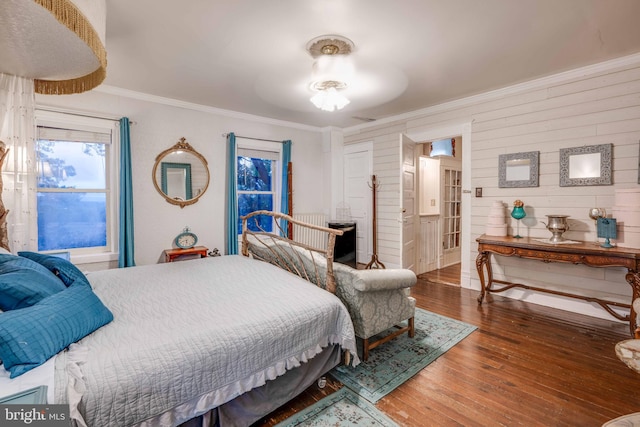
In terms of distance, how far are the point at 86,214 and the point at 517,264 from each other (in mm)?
5402

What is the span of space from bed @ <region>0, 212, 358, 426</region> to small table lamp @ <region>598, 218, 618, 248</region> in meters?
2.76

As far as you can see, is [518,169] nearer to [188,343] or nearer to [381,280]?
[381,280]

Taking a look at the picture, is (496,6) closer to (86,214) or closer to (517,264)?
(517,264)

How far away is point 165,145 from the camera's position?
4.03 m

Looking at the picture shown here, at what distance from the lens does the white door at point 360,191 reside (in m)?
5.33

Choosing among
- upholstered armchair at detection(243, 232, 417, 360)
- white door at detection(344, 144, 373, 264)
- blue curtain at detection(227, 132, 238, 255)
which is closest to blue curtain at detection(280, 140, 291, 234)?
blue curtain at detection(227, 132, 238, 255)

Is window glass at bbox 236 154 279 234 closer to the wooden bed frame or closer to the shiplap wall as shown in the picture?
the wooden bed frame

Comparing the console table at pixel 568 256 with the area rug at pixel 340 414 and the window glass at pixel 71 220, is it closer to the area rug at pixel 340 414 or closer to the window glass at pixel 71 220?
the area rug at pixel 340 414

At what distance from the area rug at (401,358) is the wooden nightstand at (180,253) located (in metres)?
2.61

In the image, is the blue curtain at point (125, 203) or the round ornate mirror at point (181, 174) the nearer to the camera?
the blue curtain at point (125, 203)

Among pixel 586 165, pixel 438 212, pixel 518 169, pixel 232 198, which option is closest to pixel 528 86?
pixel 518 169

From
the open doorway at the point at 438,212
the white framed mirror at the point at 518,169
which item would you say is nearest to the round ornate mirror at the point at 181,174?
the open doorway at the point at 438,212

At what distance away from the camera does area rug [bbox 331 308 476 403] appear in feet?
6.63

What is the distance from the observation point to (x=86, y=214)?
3645 mm
